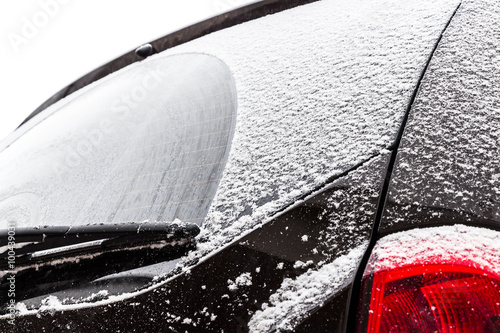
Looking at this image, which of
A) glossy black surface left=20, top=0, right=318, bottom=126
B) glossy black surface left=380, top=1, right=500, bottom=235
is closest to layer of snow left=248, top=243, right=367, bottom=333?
glossy black surface left=380, top=1, right=500, bottom=235

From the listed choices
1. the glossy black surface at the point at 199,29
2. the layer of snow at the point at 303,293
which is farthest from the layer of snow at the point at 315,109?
the glossy black surface at the point at 199,29

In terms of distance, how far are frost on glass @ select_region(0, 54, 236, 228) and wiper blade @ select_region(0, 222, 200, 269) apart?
7cm

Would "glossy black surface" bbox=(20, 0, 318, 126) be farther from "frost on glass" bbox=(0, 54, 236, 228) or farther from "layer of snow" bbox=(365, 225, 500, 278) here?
"layer of snow" bbox=(365, 225, 500, 278)

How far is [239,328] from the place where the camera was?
0.97 metres

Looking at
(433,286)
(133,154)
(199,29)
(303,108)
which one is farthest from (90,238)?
(199,29)

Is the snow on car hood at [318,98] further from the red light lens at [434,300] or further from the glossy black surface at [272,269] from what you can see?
the red light lens at [434,300]

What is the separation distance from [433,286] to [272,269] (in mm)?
301

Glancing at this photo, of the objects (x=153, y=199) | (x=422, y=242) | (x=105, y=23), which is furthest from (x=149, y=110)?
(x=105, y=23)

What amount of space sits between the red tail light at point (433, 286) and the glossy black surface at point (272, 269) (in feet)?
0.18

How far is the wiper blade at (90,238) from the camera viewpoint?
111cm

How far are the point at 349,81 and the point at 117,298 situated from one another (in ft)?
2.55

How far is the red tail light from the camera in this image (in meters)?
0.85

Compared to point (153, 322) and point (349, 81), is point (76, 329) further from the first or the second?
point (349, 81)

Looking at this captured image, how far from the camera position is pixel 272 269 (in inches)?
38.6
